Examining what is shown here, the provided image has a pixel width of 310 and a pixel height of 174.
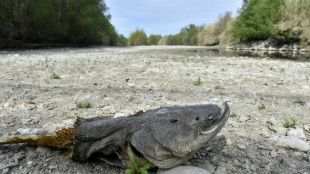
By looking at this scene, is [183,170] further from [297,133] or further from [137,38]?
[137,38]

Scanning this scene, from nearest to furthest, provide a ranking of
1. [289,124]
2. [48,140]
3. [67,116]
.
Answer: [48,140]
[289,124]
[67,116]

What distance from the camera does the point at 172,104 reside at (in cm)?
385

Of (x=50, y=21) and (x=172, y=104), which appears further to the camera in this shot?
(x=50, y=21)

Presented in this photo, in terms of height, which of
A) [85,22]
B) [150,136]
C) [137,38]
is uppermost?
[137,38]

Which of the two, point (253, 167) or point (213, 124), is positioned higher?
point (213, 124)

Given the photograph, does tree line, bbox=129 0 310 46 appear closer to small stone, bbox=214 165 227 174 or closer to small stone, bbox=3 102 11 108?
small stone, bbox=214 165 227 174

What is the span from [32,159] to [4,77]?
469cm

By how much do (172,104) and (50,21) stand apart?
22.1 m

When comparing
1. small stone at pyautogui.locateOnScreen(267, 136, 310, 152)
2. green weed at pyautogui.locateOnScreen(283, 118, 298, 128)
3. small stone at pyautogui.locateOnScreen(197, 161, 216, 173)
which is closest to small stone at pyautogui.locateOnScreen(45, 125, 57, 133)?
small stone at pyautogui.locateOnScreen(197, 161, 216, 173)

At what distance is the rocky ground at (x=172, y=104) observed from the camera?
2064 millimetres

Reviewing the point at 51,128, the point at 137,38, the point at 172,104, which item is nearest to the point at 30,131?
the point at 51,128

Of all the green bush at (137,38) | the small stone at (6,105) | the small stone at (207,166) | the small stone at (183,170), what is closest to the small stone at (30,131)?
the small stone at (6,105)

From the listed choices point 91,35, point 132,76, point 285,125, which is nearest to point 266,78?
point 285,125

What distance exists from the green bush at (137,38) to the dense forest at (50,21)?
35.7 m
